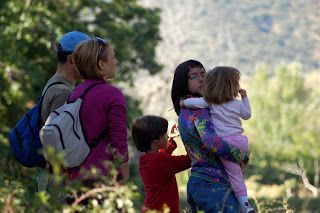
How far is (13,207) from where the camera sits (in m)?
2.86

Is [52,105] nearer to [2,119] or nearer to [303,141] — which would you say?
[2,119]

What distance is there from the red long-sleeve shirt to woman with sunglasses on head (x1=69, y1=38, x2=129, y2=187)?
0.77 meters

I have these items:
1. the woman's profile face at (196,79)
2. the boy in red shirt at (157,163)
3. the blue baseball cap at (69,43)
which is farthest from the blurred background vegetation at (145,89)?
the blue baseball cap at (69,43)

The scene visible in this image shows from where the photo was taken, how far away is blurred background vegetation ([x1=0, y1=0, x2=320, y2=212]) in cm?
434

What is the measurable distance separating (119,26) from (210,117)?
803 inches

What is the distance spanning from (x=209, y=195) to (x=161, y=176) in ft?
1.33

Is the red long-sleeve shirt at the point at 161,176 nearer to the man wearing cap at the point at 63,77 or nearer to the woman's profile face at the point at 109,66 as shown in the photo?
the man wearing cap at the point at 63,77

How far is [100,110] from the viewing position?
3869 mm

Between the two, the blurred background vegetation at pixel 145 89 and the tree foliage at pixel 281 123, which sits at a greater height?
the blurred background vegetation at pixel 145 89

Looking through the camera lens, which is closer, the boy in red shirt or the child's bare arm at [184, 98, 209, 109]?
the child's bare arm at [184, 98, 209, 109]

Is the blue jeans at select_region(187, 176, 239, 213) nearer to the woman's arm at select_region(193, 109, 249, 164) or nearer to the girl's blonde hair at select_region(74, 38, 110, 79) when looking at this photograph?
the woman's arm at select_region(193, 109, 249, 164)

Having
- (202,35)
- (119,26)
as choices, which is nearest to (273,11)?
(202,35)

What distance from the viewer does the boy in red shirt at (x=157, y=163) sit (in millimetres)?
4621

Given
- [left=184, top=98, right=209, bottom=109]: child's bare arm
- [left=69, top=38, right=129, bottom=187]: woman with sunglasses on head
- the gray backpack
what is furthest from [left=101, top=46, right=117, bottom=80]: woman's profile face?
[left=184, top=98, right=209, bottom=109]: child's bare arm
